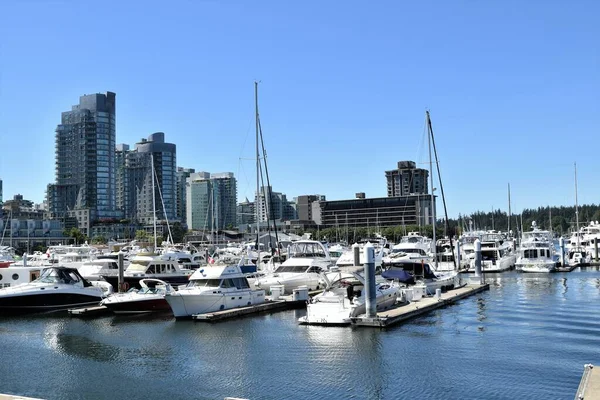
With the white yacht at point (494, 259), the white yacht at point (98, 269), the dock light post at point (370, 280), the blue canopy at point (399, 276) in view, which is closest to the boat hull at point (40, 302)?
the white yacht at point (98, 269)

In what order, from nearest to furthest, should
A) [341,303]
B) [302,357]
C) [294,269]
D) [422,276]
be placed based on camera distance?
1. [302,357]
2. [341,303]
3. [422,276]
4. [294,269]

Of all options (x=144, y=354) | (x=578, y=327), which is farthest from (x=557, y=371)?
(x=144, y=354)

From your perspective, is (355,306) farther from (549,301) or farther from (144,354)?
(549,301)

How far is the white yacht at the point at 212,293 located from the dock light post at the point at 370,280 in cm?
Result: 933

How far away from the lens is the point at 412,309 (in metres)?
33.5

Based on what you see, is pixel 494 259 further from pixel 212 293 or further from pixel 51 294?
pixel 51 294

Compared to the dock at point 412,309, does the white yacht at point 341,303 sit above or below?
above

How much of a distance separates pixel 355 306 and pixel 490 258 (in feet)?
171

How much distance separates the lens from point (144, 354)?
1016 inches

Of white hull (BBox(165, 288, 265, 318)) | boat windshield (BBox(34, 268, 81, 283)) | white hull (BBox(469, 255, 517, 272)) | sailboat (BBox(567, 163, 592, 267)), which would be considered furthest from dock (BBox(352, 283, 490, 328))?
sailboat (BBox(567, 163, 592, 267))

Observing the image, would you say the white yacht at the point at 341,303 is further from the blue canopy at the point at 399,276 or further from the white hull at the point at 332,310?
the blue canopy at the point at 399,276

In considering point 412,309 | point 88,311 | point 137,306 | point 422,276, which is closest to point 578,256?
point 422,276

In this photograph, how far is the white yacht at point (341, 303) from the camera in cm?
3077

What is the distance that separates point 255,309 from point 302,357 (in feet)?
42.0
